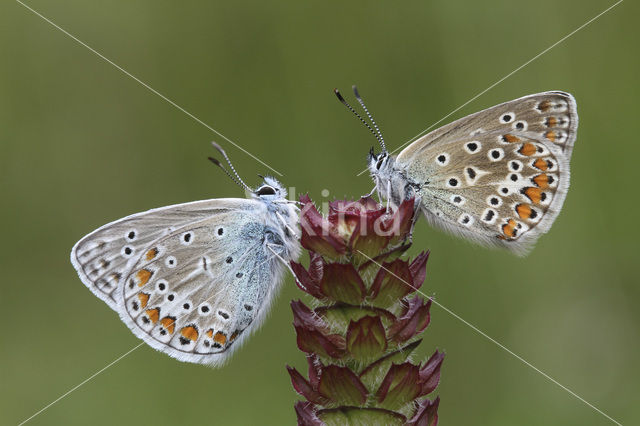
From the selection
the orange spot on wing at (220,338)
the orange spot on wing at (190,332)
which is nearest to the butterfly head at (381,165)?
the orange spot on wing at (220,338)

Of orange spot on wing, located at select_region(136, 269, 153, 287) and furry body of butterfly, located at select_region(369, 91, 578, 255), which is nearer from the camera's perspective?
furry body of butterfly, located at select_region(369, 91, 578, 255)

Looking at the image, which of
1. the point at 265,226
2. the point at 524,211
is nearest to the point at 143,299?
the point at 265,226

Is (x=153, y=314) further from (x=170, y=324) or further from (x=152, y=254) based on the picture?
(x=152, y=254)

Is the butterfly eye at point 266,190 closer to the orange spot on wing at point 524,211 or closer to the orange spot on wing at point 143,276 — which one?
the orange spot on wing at point 143,276

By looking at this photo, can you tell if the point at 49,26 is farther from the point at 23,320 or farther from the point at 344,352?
the point at 344,352

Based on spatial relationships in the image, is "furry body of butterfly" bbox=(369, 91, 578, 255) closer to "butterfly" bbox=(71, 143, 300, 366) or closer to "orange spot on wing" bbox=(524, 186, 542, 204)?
"orange spot on wing" bbox=(524, 186, 542, 204)

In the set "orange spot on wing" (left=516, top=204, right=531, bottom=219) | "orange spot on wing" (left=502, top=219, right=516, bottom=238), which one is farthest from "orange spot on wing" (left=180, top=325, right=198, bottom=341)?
"orange spot on wing" (left=516, top=204, right=531, bottom=219)

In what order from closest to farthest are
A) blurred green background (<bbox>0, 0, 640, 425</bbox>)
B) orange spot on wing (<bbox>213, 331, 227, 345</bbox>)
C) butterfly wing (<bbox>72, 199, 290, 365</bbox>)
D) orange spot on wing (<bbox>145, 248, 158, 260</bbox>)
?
orange spot on wing (<bbox>213, 331, 227, 345</bbox>) < butterfly wing (<bbox>72, 199, 290, 365</bbox>) < orange spot on wing (<bbox>145, 248, 158, 260</bbox>) < blurred green background (<bbox>0, 0, 640, 425</bbox>)

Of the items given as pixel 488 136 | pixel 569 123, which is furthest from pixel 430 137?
pixel 569 123
